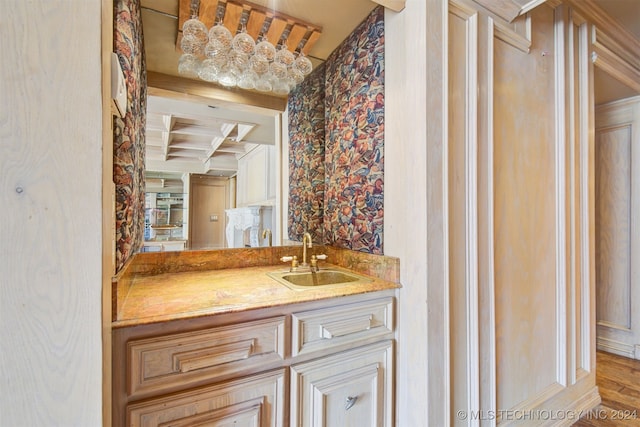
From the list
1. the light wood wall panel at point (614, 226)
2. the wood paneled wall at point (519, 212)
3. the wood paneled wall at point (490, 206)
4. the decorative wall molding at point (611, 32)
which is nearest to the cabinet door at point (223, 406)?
the wood paneled wall at point (490, 206)

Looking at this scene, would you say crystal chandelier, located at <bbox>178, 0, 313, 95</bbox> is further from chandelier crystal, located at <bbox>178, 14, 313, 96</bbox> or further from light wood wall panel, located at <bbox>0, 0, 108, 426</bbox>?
light wood wall panel, located at <bbox>0, 0, 108, 426</bbox>

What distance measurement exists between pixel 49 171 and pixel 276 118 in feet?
4.62

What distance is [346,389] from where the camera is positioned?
1.12m

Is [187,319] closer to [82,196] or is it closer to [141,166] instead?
[82,196]

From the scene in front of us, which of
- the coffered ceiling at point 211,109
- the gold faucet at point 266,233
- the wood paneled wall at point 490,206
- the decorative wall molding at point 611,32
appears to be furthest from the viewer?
the gold faucet at point 266,233

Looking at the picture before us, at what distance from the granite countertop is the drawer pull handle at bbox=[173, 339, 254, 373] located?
0.39ft

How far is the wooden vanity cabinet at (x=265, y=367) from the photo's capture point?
31.7 inches

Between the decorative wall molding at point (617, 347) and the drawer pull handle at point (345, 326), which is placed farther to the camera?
the decorative wall molding at point (617, 347)

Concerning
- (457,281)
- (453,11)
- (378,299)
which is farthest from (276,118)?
(457,281)

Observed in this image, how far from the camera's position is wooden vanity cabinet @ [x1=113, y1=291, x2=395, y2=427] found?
81 cm

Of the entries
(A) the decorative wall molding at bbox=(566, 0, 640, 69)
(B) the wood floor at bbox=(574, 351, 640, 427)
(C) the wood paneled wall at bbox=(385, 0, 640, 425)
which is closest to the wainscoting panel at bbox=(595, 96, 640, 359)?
(B) the wood floor at bbox=(574, 351, 640, 427)

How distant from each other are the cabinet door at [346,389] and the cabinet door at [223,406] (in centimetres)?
7

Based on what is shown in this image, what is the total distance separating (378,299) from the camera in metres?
1.21

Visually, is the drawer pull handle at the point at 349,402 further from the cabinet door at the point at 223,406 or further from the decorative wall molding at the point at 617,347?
the decorative wall molding at the point at 617,347
